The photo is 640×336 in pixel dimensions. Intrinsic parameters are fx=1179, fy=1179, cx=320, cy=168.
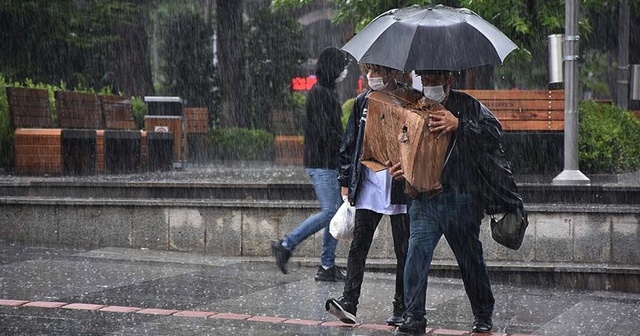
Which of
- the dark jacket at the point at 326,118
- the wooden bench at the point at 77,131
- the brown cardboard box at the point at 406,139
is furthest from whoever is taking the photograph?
the wooden bench at the point at 77,131

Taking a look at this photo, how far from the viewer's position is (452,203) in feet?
25.8

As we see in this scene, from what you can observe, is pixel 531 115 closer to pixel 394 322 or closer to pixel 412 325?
pixel 394 322

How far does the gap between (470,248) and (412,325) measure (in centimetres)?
65

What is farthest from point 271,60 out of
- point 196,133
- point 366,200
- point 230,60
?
point 366,200

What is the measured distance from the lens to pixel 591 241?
1180 cm

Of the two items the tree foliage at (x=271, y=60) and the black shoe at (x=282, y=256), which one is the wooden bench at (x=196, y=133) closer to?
the tree foliage at (x=271, y=60)

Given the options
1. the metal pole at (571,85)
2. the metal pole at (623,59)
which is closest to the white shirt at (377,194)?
the metal pole at (571,85)

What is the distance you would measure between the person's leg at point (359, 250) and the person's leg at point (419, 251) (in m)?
0.64

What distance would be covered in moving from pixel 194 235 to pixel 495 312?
14.3 feet

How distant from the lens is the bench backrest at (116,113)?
1988 centimetres

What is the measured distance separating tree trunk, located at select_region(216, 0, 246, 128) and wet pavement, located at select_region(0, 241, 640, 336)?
19.2 m

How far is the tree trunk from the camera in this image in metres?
31.3

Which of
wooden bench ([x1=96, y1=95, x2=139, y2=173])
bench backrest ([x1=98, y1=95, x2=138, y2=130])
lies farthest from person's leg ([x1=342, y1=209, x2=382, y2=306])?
bench backrest ([x1=98, y1=95, x2=138, y2=130])

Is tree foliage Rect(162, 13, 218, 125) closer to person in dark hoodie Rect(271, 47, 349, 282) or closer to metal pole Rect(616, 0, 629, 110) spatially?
metal pole Rect(616, 0, 629, 110)
